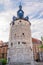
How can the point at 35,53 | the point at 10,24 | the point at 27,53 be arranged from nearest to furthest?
the point at 27,53
the point at 10,24
the point at 35,53

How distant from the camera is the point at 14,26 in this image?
31.8 metres

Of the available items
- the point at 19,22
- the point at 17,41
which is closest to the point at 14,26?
the point at 19,22

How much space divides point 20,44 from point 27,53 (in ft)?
8.27

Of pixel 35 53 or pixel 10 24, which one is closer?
pixel 10 24

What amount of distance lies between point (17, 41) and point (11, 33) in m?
2.48

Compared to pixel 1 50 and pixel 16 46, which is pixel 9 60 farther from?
pixel 1 50

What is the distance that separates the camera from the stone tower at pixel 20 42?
3012 centimetres

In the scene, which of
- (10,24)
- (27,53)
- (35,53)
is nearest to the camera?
(27,53)

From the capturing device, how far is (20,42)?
3081 centimetres

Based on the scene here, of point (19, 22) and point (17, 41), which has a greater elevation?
point (19, 22)

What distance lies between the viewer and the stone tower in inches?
1186

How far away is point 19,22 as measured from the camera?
105 ft

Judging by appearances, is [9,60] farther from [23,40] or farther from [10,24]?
[10,24]

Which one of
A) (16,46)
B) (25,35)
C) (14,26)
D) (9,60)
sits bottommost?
(9,60)
